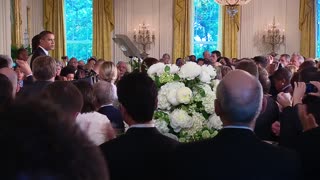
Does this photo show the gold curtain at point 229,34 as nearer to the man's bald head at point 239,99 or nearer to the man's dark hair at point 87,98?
the man's dark hair at point 87,98

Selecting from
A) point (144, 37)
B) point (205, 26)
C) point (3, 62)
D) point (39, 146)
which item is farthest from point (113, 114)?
point (205, 26)

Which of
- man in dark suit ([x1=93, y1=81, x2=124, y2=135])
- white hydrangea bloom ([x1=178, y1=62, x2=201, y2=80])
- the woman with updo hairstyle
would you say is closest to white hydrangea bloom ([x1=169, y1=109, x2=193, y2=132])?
white hydrangea bloom ([x1=178, y1=62, x2=201, y2=80])

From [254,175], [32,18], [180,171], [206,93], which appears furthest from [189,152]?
[32,18]

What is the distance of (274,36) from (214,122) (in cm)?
1402

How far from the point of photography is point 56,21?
16.8m

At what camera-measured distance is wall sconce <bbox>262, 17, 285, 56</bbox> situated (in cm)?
1692

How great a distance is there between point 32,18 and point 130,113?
47.2 ft

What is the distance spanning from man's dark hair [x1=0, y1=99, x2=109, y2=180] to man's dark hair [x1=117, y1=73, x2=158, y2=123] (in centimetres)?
175

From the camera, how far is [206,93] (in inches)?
137

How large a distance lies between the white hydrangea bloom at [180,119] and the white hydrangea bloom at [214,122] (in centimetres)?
15

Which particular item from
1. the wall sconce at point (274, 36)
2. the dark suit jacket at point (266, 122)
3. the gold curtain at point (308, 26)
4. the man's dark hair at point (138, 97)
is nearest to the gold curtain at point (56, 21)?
the wall sconce at point (274, 36)

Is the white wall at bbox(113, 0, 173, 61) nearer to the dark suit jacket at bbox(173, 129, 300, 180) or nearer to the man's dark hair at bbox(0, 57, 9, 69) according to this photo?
the man's dark hair at bbox(0, 57, 9, 69)

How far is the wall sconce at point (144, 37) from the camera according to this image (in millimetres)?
16922

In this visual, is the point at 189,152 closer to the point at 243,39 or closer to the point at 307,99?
the point at 307,99
